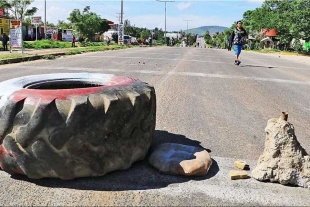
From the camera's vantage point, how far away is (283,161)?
3.31 metres

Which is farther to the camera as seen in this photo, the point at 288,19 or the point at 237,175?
the point at 288,19

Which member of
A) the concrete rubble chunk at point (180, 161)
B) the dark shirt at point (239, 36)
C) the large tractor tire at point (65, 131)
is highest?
the dark shirt at point (239, 36)

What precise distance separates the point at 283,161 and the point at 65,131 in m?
1.88

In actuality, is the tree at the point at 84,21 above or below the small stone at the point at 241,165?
above

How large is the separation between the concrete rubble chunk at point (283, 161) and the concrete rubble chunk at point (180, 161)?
1.55ft

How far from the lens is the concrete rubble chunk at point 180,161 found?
332cm

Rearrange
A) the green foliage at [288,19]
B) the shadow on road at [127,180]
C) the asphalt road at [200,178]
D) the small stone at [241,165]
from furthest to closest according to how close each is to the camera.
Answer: the green foliage at [288,19], the small stone at [241,165], the shadow on road at [127,180], the asphalt road at [200,178]

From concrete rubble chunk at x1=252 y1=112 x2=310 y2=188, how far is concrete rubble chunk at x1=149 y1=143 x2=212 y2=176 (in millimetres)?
472

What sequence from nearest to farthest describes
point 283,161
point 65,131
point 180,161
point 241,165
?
point 65,131 → point 283,161 → point 180,161 → point 241,165

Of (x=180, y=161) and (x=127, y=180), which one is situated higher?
(x=180, y=161)

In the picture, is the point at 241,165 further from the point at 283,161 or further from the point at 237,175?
the point at 283,161

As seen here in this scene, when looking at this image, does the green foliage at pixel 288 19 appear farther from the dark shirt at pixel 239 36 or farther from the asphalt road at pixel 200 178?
the asphalt road at pixel 200 178

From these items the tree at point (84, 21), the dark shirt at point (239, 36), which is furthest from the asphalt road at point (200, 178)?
the tree at point (84, 21)

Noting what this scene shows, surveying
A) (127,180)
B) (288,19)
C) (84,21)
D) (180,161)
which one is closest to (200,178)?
(180,161)
